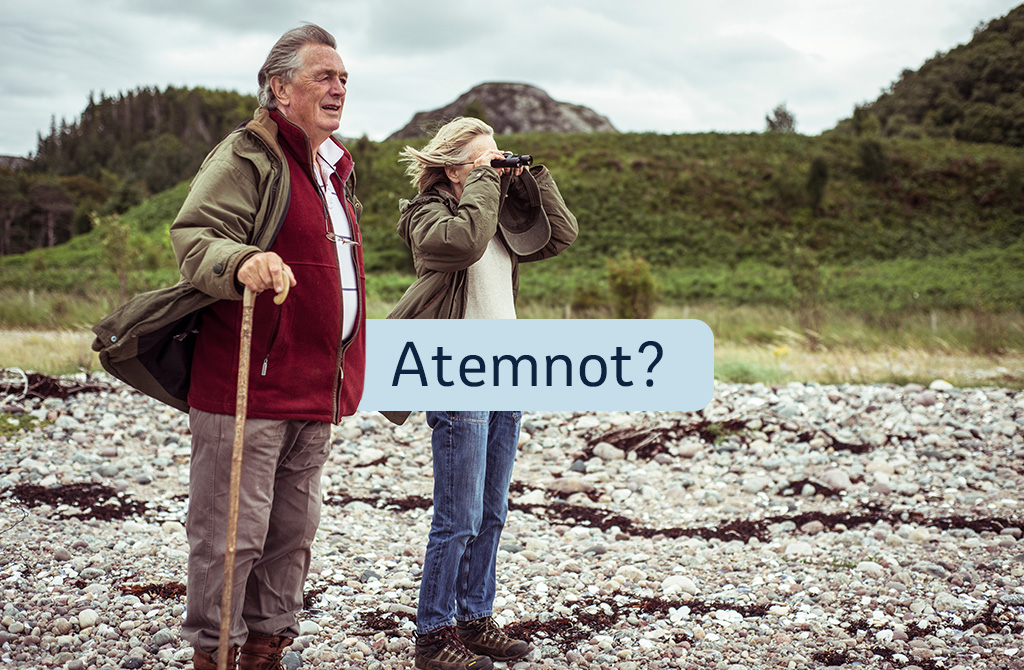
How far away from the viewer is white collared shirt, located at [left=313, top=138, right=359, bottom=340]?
2592mm

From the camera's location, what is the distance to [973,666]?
3.23 meters

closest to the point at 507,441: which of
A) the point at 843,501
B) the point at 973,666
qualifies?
the point at 973,666

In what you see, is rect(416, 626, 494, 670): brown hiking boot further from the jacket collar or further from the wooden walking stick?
the jacket collar

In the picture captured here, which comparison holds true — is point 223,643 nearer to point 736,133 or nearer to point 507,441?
point 507,441

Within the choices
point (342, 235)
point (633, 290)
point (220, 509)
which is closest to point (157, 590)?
point (220, 509)

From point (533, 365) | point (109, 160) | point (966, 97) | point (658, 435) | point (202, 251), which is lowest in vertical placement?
point (658, 435)

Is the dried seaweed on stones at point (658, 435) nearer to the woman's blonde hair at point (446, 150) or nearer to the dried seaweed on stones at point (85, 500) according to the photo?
the dried seaweed on stones at point (85, 500)

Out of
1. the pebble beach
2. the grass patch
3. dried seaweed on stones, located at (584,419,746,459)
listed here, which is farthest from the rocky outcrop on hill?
the grass patch

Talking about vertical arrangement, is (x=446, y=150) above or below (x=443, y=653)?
above

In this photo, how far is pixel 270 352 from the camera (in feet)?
7.68

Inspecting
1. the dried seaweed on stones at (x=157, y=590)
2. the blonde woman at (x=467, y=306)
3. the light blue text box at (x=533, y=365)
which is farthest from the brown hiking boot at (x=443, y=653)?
the dried seaweed on stones at (x=157, y=590)

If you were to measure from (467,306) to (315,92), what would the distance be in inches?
37.1

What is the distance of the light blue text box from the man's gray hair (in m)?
0.85

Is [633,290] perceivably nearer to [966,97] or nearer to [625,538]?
[625,538]
